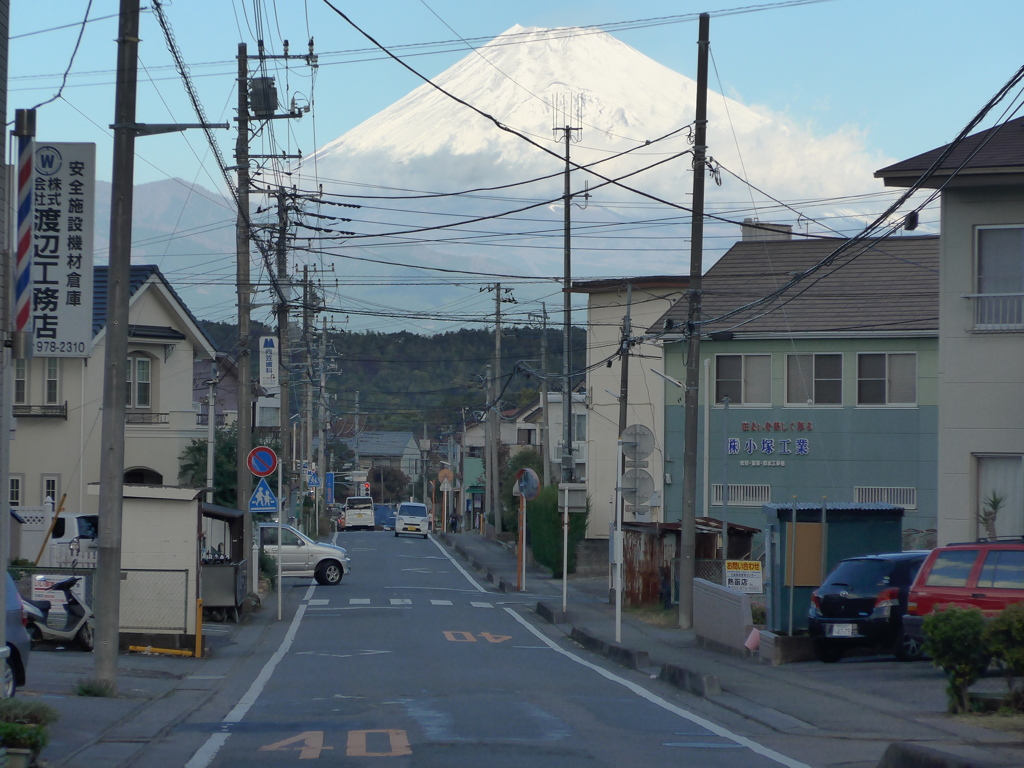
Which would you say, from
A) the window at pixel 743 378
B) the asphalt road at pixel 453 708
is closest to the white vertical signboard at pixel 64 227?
the asphalt road at pixel 453 708

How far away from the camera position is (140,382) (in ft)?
115

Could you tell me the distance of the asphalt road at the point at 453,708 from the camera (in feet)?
28.9

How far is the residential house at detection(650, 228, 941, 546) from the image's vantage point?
113ft

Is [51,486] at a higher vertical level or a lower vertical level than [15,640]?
higher

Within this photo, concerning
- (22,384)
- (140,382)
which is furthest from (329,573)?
(22,384)

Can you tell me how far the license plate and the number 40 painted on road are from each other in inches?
248

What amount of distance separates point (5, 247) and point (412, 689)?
6.77 metres

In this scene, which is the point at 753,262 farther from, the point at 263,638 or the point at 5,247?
the point at 5,247

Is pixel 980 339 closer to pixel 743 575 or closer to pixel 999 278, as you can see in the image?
pixel 999 278

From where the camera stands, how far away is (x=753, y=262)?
39188 mm

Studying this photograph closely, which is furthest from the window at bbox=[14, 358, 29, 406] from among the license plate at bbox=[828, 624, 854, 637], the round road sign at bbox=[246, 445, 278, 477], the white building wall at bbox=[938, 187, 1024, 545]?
the license plate at bbox=[828, 624, 854, 637]

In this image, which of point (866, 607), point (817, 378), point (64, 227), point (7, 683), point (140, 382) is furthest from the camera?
point (817, 378)

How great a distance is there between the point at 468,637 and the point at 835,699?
8858 mm

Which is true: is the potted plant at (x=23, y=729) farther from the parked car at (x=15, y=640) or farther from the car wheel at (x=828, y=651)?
the car wheel at (x=828, y=651)
